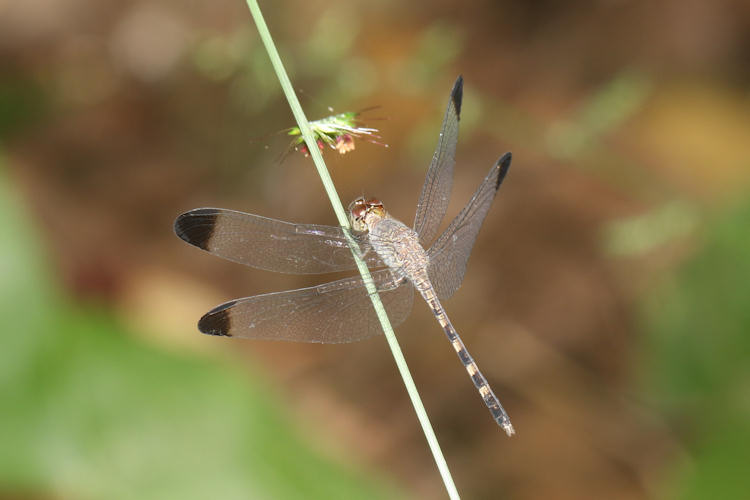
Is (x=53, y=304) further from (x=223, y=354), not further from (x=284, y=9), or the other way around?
(x=284, y=9)

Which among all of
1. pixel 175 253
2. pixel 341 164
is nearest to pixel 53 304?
pixel 175 253

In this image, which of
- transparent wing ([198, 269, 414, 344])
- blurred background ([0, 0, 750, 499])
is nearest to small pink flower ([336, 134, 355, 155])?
transparent wing ([198, 269, 414, 344])

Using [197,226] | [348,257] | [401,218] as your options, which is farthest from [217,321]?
[401,218]

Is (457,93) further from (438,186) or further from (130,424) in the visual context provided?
(130,424)

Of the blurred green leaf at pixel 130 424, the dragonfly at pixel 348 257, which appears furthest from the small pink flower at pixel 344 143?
the blurred green leaf at pixel 130 424

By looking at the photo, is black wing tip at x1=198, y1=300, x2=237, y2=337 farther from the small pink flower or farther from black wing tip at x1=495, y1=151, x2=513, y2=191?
black wing tip at x1=495, y1=151, x2=513, y2=191

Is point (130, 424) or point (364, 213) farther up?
point (130, 424)
